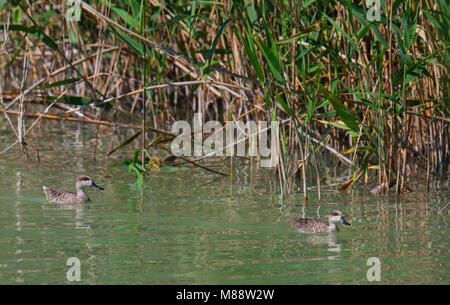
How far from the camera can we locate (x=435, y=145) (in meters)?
8.11

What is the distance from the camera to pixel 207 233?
259 inches

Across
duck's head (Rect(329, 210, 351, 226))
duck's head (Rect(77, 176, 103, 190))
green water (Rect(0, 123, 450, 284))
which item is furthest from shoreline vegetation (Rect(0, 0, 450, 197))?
duck's head (Rect(329, 210, 351, 226))

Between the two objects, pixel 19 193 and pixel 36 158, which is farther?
pixel 36 158

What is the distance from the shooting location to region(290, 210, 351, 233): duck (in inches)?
260

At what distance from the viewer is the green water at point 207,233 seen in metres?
5.43

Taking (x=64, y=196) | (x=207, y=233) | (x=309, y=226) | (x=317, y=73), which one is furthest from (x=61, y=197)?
(x=317, y=73)

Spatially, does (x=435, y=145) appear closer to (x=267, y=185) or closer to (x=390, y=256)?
(x=267, y=185)

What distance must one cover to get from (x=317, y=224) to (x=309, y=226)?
0.07 metres

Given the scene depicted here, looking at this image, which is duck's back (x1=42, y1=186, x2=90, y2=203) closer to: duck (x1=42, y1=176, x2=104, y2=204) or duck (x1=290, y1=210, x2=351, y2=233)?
duck (x1=42, y1=176, x2=104, y2=204)

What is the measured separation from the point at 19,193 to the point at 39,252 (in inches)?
87.2

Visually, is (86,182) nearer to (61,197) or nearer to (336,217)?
(61,197)

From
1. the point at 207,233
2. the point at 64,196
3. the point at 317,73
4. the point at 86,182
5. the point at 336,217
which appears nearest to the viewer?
the point at 207,233

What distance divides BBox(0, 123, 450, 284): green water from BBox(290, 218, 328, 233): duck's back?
2.1 inches

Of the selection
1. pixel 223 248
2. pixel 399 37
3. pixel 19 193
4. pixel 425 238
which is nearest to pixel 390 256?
pixel 425 238
